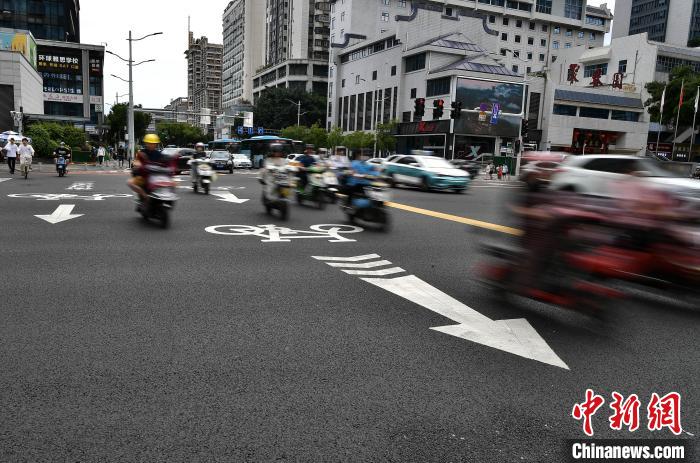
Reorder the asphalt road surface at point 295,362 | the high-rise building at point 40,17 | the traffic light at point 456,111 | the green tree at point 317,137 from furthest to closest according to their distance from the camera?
the high-rise building at point 40,17, the green tree at point 317,137, the traffic light at point 456,111, the asphalt road surface at point 295,362

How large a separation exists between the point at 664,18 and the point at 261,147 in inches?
4041

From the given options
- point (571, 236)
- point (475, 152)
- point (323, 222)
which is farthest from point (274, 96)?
point (571, 236)

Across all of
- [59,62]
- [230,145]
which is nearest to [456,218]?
[230,145]

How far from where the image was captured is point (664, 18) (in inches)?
4370

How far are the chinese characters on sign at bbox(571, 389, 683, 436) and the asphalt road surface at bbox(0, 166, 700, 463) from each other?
0.05 meters

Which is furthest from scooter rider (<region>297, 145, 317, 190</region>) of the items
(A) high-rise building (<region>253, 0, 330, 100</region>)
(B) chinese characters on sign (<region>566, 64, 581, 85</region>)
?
(A) high-rise building (<region>253, 0, 330, 100</region>)

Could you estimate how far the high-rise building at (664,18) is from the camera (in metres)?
106

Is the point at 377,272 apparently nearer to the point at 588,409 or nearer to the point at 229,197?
the point at 588,409

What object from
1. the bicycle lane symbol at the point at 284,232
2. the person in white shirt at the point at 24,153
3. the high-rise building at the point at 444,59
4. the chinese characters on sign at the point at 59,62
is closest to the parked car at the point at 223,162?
the person in white shirt at the point at 24,153

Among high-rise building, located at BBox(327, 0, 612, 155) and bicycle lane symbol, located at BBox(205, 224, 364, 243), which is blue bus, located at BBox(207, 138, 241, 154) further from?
bicycle lane symbol, located at BBox(205, 224, 364, 243)

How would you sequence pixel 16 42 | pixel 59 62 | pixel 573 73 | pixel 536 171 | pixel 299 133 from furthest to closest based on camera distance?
1. pixel 59 62
2. pixel 299 133
3. pixel 573 73
4. pixel 16 42
5. pixel 536 171

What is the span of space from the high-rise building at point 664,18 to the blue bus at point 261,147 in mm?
89532

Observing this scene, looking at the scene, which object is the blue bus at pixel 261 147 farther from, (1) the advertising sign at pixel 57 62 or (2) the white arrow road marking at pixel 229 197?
(1) the advertising sign at pixel 57 62

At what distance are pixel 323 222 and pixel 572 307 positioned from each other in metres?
7.64
